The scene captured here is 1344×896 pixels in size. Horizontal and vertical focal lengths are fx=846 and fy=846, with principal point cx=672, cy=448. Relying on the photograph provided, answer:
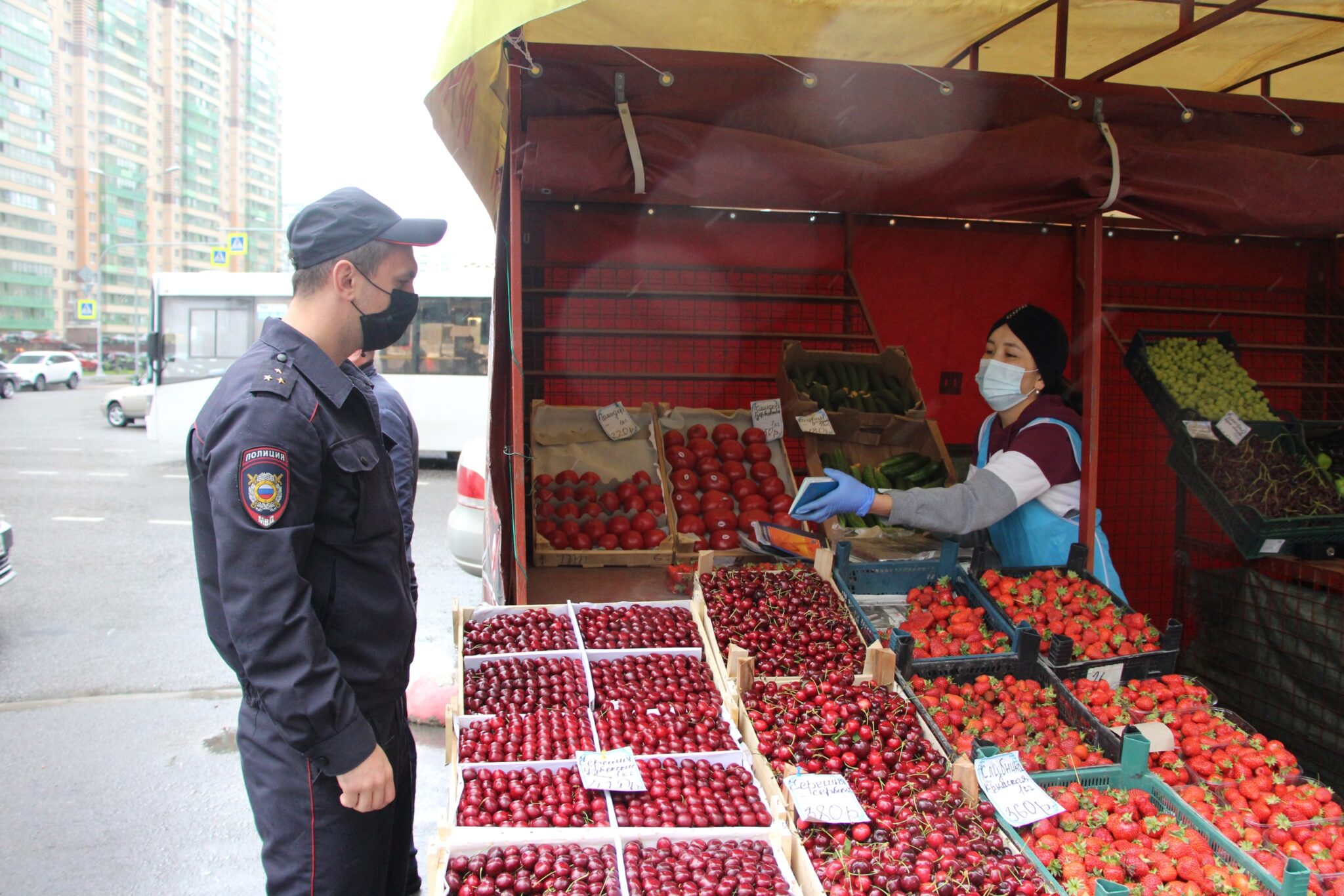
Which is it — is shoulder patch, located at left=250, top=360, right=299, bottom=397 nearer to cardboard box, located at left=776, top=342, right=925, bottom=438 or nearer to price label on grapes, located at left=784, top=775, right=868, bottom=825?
price label on grapes, located at left=784, top=775, right=868, bottom=825

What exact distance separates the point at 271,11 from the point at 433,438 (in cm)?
2126

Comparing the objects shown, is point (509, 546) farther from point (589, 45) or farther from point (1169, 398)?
point (1169, 398)

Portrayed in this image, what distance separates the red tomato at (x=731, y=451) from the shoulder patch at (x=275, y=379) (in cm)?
331

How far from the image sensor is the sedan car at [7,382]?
2594cm

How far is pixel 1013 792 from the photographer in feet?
7.67

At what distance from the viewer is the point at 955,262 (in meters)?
5.82

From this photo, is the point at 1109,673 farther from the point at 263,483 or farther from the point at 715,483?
the point at 263,483

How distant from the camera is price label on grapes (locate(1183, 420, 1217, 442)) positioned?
14.5 ft

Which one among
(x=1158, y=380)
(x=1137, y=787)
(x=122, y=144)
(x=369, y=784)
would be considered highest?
(x=122, y=144)

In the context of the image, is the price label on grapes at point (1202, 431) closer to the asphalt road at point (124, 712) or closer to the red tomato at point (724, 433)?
the red tomato at point (724, 433)

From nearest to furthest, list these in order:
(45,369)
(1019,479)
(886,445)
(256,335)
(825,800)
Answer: (825,800), (1019,479), (886,445), (256,335), (45,369)

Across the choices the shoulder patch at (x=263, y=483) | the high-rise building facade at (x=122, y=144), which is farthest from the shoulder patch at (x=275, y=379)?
the high-rise building facade at (x=122, y=144)

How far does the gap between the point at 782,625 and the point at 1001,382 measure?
58.1 inches

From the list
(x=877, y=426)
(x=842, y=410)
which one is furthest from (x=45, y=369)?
(x=877, y=426)
